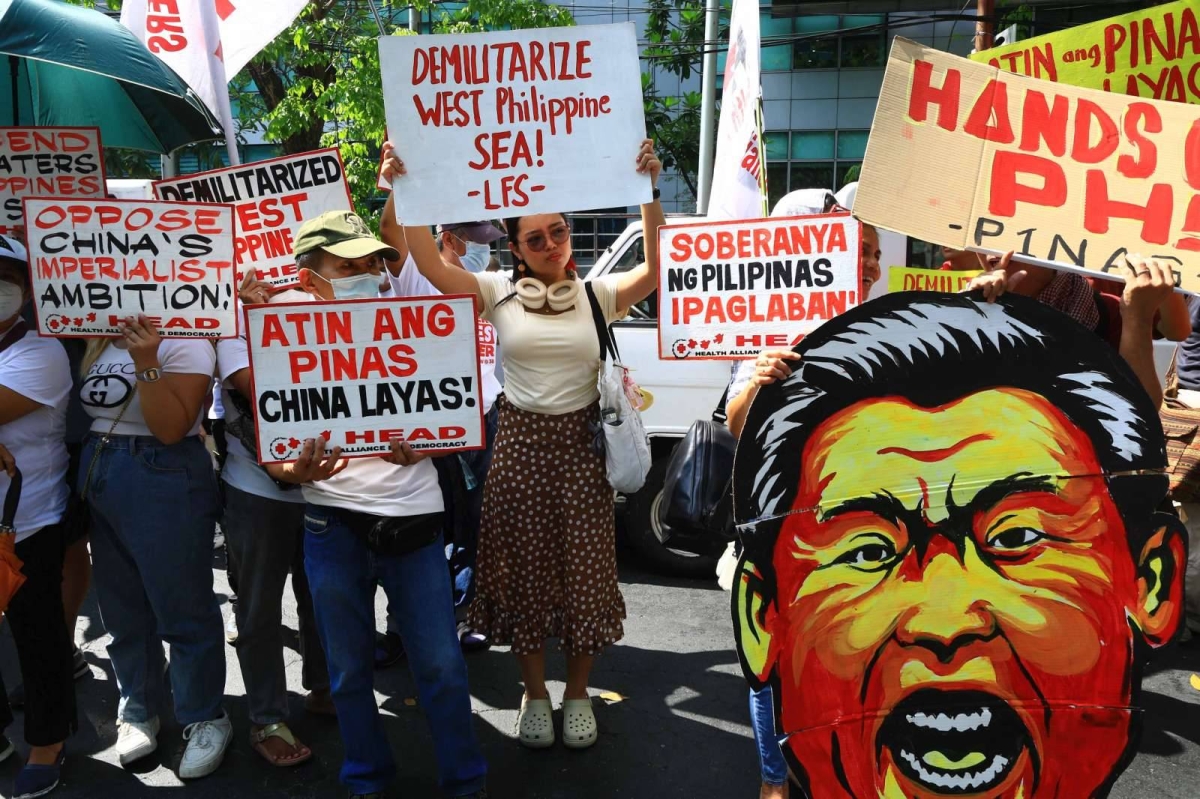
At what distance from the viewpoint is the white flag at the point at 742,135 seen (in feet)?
12.9

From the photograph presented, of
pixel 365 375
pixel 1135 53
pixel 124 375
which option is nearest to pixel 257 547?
pixel 124 375

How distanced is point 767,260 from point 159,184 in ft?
7.44

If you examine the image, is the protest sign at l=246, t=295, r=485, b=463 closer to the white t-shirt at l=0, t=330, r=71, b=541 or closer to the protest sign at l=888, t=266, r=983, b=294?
the white t-shirt at l=0, t=330, r=71, b=541

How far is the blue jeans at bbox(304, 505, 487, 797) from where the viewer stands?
2955 millimetres

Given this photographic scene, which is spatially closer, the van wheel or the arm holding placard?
the arm holding placard

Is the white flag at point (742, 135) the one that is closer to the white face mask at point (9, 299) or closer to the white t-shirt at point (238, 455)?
the white t-shirt at point (238, 455)

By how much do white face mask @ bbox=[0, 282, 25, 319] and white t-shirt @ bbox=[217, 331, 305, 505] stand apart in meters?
0.64

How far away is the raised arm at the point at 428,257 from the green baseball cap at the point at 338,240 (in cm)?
13

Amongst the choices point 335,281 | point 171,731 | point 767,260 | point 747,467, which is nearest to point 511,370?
point 335,281

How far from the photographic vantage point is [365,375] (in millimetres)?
2779

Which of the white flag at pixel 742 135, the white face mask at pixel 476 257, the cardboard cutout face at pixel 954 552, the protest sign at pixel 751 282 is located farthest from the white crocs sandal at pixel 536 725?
the white face mask at pixel 476 257

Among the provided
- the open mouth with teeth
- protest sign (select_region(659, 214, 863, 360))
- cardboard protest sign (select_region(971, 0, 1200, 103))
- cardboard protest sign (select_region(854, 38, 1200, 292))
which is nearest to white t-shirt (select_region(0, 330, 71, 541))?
protest sign (select_region(659, 214, 863, 360))

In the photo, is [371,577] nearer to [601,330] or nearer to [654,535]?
[601,330]

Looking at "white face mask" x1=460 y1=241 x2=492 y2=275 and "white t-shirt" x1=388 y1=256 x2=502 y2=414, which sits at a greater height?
"white face mask" x1=460 y1=241 x2=492 y2=275
